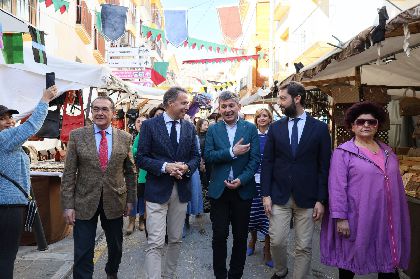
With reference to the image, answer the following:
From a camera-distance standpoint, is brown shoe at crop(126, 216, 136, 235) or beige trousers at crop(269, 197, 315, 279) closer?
beige trousers at crop(269, 197, 315, 279)

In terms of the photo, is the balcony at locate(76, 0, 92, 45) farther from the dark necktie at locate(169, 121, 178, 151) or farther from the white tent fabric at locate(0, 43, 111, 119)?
the dark necktie at locate(169, 121, 178, 151)

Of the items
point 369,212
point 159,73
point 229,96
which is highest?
point 159,73

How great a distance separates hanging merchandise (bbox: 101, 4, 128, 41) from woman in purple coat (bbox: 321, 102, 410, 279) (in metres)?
9.29

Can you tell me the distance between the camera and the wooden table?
19.9 feet

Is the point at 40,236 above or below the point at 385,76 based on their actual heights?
below

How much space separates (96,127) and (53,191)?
263cm

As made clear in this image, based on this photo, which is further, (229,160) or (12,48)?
(12,48)

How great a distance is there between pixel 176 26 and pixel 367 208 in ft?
33.5

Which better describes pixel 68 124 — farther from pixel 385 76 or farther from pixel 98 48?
pixel 98 48

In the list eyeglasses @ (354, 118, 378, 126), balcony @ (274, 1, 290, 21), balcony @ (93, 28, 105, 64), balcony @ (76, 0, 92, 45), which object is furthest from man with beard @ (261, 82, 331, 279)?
balcony @ (274, 1, 290, 21)

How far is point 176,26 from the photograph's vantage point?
1253 centimetres

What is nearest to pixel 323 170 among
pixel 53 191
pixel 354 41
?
pixel 354 41

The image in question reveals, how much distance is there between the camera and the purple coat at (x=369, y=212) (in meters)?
3.50

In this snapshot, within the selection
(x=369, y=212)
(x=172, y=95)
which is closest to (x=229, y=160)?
(x=172, y=95)
